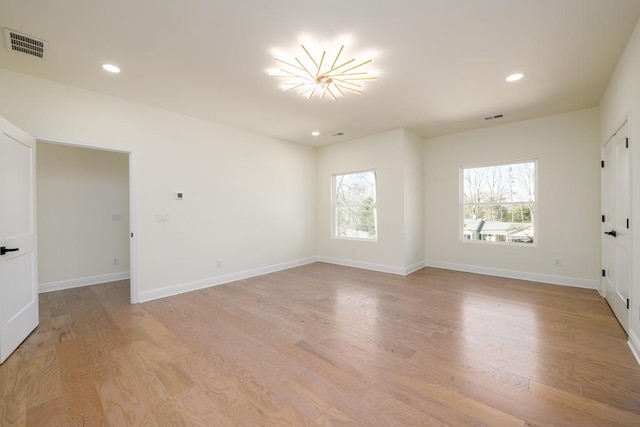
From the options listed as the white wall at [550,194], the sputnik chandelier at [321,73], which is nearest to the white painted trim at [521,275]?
the white wall at [550,194]

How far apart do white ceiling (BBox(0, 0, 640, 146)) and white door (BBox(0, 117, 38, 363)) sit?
0.92m

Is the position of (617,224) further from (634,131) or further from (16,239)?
(16,239)

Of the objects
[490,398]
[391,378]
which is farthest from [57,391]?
[490,398]

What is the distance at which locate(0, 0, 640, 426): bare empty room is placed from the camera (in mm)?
1936

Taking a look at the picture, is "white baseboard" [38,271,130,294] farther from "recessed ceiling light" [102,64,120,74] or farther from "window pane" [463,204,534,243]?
"window pane" [463,204,534,243]

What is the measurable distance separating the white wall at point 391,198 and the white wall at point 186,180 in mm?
1291

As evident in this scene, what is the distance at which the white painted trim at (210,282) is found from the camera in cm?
378

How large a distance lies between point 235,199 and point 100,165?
2.42 meters

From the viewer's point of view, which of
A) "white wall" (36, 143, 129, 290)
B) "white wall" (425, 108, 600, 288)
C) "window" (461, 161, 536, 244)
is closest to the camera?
"white wall" (425, 108, 600, 288)

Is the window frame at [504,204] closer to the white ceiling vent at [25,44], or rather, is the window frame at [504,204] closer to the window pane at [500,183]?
the window pane at [500,183]

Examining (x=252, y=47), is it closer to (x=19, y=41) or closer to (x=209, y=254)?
(x=19, y=41)

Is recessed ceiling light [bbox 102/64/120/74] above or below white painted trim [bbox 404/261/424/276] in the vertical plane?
above

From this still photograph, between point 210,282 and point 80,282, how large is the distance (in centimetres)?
219

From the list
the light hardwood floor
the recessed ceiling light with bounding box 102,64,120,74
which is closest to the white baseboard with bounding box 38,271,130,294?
the light hardwood floor
